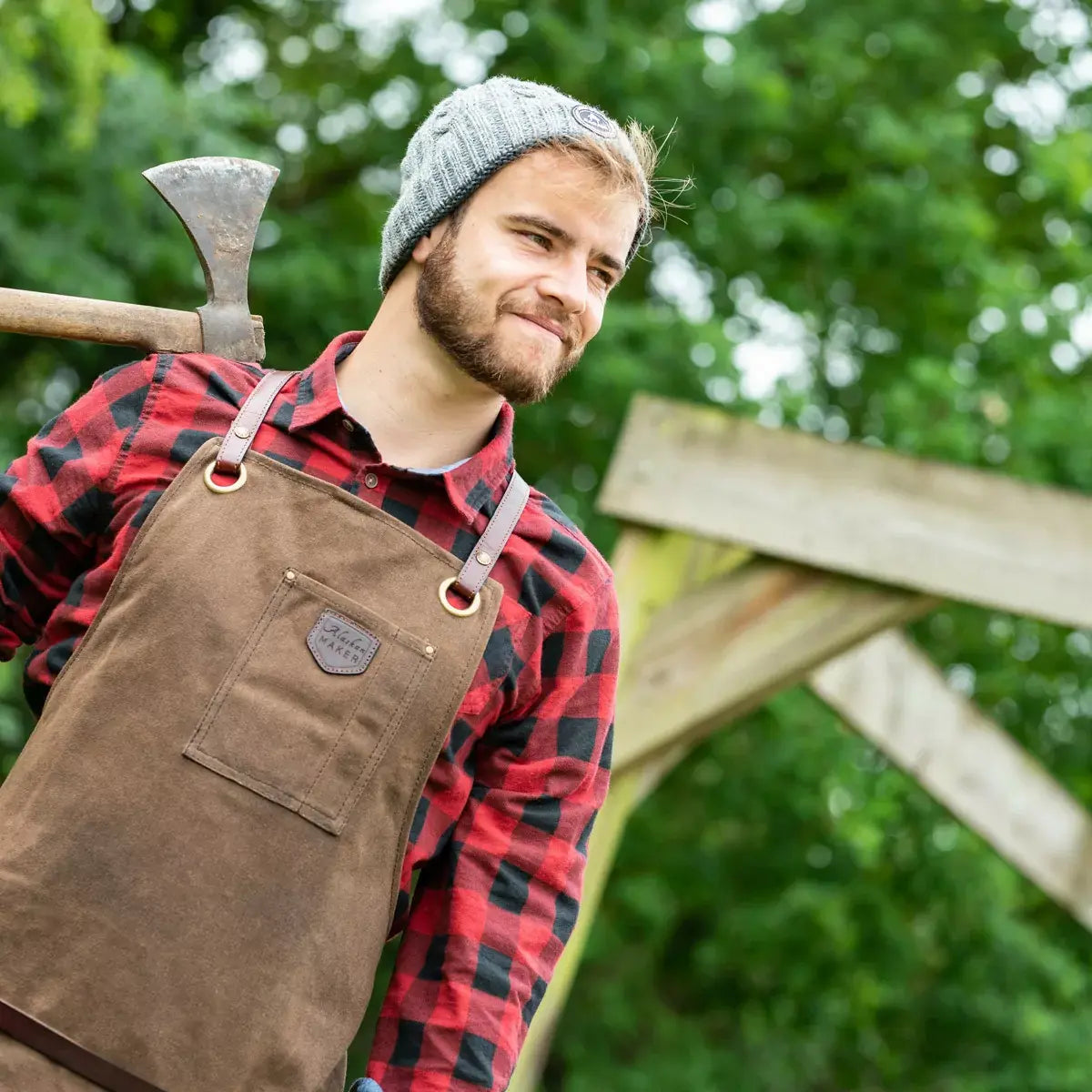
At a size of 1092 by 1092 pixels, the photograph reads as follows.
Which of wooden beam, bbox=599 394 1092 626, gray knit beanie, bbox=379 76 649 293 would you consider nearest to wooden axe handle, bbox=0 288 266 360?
gray knit beanie, bbox=379 76 649 293

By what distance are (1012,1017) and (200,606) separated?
268 inches

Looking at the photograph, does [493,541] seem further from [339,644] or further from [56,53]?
[56,53]

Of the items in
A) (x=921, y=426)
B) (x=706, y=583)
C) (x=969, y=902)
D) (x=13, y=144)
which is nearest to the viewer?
(x=706, y=583)

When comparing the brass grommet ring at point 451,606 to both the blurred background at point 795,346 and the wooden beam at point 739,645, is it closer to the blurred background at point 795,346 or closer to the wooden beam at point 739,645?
the wooden beam at point 739,645

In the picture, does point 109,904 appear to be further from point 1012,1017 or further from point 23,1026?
point 1012,1017

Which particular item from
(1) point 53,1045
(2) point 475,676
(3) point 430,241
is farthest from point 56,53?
(1) point 53,1045

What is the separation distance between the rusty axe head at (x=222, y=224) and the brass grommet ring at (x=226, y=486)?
0.26 m

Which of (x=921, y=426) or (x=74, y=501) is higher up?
(x=74, y=501)

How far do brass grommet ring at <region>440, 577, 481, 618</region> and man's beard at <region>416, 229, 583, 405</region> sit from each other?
0.22 meters

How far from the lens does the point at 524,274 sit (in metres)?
1.80

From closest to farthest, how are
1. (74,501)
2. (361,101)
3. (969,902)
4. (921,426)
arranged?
(74,501)
(921,426)
(969,902)
(361,101)

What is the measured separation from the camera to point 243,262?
6.62 feet

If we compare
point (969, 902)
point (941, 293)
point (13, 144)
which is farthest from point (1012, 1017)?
point (13, 144)

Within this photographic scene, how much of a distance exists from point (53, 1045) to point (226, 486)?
0.57 meters
